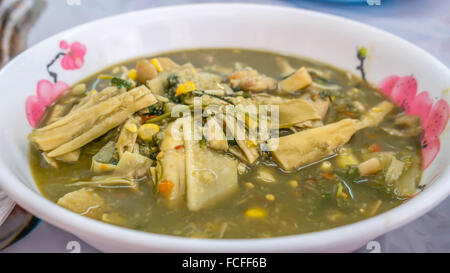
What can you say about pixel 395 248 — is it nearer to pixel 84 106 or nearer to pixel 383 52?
pixel 383 52

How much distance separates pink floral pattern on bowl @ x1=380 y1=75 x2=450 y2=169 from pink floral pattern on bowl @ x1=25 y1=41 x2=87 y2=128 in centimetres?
232

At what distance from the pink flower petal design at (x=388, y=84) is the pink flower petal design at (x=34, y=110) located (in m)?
2.45

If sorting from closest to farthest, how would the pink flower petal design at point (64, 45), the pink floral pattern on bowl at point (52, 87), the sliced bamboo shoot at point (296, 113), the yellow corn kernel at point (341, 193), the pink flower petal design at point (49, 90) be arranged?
the yellow corn kernel at point (341, 193), the sliced bamboo shoot at point (296, 113), the pink floral pattern on bowl at point (52, 87), the pink flower petal design at point (49, 90), the pink flower petal design at point (64, 45)

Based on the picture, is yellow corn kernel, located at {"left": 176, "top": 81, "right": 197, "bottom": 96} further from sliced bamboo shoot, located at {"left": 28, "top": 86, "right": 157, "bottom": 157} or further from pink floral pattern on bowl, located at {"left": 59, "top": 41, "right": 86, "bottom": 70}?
pink floral pattern on bowl, located at {"left": 59, "top": 41, "right": 86, "bottom": 70}

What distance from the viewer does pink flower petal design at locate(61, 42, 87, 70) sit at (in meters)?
2.83

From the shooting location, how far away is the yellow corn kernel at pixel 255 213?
1.88 meters

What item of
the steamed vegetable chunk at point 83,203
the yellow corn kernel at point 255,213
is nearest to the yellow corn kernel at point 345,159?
the yellow corn kernel at point 255,213

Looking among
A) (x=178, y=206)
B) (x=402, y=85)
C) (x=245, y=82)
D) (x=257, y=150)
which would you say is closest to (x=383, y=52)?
(x=402, y=85)

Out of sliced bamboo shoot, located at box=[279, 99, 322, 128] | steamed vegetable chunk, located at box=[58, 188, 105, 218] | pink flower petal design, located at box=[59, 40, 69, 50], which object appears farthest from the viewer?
pink flower petal design, located at box=[59, 40, 69, 50]

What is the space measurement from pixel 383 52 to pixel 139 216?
2158mm

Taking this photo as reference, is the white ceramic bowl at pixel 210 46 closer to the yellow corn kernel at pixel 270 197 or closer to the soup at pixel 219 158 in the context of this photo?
the soup at pixel 219 158

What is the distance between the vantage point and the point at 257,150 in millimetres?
2189

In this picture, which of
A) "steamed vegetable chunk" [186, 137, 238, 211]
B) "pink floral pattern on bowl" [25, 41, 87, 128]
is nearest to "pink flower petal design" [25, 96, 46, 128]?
"pink floral pattern on bowl" [25, 41, 87, 128]

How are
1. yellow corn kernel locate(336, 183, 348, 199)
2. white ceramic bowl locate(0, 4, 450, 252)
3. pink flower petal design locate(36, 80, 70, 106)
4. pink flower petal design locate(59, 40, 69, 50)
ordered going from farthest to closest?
pink flower petal design locate(59, 40, 69, 50)
pink flower petal design locate(36, 80, 70, 106)
yellow corn kernel locate(336, 183, 348, 199)
white ceramic bowl locate(0, 4, 450, 252)
